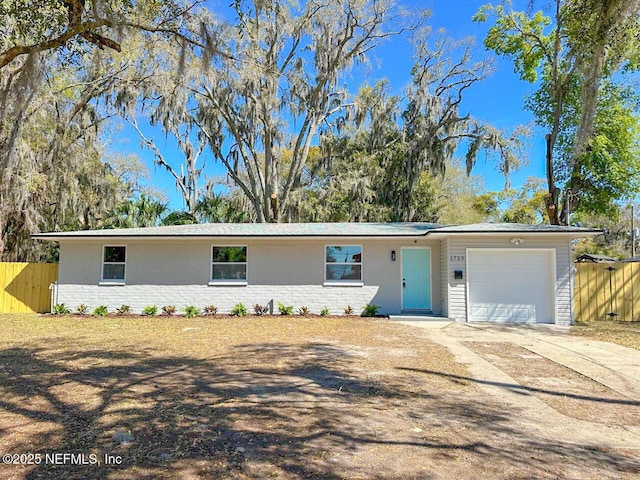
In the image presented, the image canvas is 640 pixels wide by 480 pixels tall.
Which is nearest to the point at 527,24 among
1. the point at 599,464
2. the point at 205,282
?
the point at 205,282

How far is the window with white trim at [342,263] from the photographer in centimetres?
1231

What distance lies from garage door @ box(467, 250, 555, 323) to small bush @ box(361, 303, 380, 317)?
8.50 feet

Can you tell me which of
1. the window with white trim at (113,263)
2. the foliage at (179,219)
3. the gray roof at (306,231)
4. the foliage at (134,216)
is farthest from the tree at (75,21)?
the foliage at (179,219)

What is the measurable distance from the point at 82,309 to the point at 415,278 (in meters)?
10.1

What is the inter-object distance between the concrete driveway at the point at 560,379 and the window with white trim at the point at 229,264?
5923mm

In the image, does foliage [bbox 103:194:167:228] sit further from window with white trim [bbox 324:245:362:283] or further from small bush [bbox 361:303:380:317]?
small bush [bbox 361:303:380:317]

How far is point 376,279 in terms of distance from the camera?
12.2 metres

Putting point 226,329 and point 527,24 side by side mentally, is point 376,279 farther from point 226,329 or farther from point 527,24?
A: point 527,24

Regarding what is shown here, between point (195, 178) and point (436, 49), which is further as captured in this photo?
point (195, 178)

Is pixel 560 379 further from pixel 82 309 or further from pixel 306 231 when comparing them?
pixel 82 309

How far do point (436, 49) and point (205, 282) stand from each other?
14313 millimetres

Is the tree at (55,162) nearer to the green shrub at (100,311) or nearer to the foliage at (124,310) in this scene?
the green shrub at (100,311)

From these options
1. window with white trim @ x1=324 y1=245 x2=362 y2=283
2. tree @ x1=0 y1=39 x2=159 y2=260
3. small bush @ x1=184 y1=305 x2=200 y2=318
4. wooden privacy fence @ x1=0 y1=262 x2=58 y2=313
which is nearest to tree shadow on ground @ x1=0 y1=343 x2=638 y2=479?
small bush @ x1=184 y1=305 x2=200 y2=318

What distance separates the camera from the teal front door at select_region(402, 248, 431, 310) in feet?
40.3
